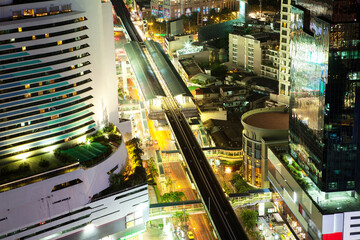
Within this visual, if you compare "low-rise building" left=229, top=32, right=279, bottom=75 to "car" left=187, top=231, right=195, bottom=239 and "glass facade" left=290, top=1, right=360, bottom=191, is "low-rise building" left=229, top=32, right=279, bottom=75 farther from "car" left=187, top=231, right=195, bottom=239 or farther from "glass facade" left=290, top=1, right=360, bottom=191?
"car" left=187, top=231, right=195, bottom=239

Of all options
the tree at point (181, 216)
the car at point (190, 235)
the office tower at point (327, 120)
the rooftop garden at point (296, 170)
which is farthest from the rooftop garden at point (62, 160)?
the office tower at point (327, 120)

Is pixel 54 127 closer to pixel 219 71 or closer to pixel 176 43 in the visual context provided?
pixel 219 71

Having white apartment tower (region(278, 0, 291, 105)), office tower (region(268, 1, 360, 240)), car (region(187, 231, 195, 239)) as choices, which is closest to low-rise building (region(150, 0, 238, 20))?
white apartment tower (region(278, 0, 291, 105))

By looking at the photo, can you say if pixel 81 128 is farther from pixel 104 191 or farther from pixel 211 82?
pixel 211 82

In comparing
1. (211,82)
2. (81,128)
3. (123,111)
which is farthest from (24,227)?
(211,82)

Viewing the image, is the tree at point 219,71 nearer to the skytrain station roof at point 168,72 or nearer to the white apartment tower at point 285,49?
the skytrain station roof at point 168,72
